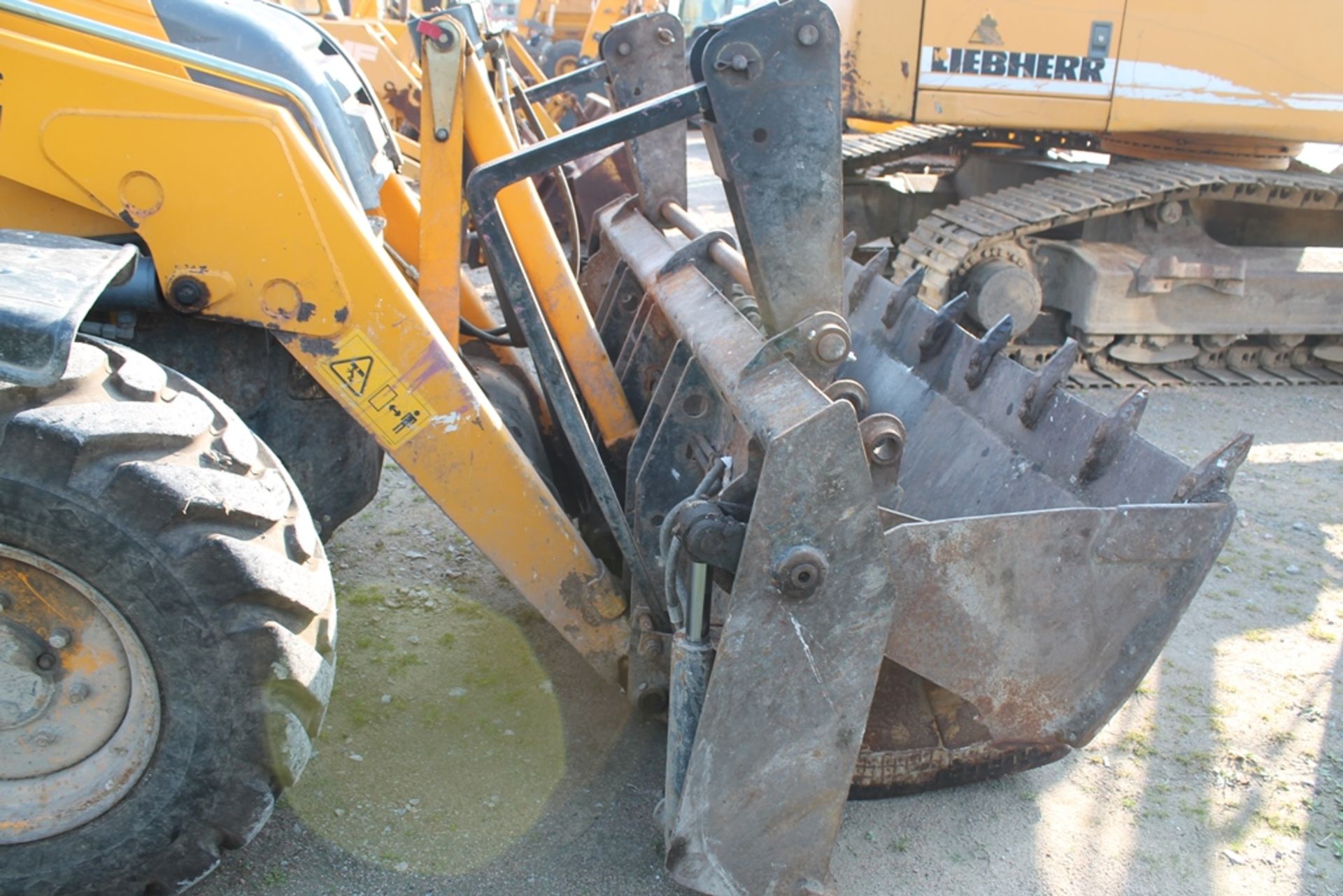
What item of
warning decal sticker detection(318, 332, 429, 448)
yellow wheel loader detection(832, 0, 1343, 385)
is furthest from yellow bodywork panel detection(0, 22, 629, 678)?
yellow wheel loader detection(832, 0, 1343, 385)

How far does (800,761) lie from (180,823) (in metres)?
1.18

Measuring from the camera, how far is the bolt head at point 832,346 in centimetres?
238

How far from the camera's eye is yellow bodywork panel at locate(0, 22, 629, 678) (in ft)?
7.63

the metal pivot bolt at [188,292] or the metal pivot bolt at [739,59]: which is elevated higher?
the metal pivot bolt at [739,59]

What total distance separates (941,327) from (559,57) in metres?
14.2

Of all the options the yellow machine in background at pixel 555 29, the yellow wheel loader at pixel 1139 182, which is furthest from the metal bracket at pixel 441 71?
the yellow machine in background at pixel 555 29

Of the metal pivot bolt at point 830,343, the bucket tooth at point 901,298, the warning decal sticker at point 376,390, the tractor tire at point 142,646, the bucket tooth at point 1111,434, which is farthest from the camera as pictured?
the bucket tooth at point 901,298

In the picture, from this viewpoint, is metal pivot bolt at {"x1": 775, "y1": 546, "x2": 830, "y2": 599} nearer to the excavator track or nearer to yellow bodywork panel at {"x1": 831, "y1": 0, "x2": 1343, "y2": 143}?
the excavator track

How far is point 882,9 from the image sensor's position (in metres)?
6.30

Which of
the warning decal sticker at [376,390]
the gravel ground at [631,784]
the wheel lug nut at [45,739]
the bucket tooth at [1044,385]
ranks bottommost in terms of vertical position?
the gravel ground at [631,784]

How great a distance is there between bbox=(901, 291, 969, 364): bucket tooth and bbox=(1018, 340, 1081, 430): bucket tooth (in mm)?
490

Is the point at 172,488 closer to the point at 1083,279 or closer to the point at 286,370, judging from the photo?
the point at 286,370

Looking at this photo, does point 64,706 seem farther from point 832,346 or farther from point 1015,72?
point 1015,72

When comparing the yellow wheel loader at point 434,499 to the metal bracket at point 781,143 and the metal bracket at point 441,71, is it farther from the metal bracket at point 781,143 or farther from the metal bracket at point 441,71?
the metal bracket at point 441,71
